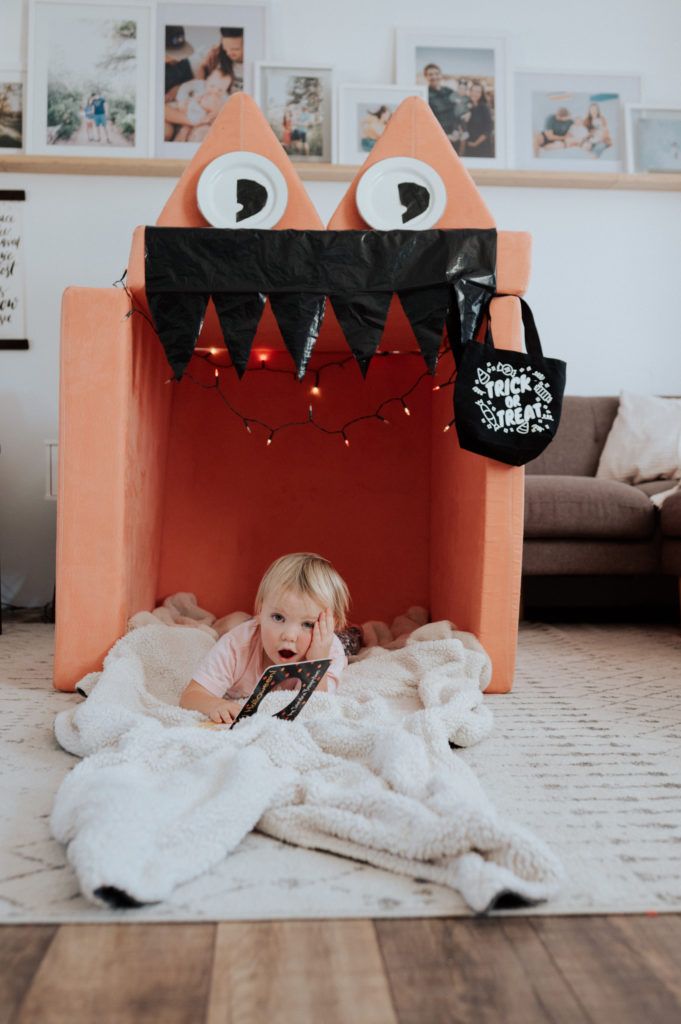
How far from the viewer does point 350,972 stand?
2.40 feet

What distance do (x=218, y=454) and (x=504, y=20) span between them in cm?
228

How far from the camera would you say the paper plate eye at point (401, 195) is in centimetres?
186

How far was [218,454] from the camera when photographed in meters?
2.46

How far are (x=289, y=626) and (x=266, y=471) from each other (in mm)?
948

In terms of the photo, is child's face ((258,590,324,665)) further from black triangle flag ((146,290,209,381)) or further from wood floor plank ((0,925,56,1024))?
wood floor plank ((0,925,56,1024))

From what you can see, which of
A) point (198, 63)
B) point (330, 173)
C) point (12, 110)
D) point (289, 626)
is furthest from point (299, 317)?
point (12, 110)

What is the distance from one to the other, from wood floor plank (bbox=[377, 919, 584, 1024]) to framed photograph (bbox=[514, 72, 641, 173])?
10.5 ft

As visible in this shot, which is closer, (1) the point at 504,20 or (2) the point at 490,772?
(2) the point at 490,772

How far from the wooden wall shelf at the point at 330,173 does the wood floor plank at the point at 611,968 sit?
2986 mm

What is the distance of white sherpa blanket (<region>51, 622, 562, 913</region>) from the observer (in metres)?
0.87

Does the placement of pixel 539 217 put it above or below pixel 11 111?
below

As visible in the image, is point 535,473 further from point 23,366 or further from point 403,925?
point 403,925

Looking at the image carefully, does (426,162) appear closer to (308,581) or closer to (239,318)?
(239,318)

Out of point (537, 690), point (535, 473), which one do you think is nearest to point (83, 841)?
point (537, 690)
